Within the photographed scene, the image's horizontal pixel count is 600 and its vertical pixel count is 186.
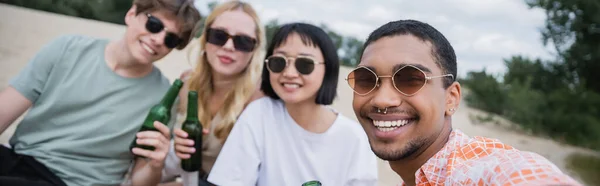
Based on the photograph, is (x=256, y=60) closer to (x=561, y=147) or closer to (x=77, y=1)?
(x=561, y=147)

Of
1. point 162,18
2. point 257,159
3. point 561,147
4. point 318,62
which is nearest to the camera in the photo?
point 257,159

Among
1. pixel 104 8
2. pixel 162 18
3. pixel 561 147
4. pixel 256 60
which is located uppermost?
pixel 104 8

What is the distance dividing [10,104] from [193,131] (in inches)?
42.8

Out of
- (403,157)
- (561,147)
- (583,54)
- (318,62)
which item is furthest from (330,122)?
(561,147)

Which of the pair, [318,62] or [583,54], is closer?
[318,62]

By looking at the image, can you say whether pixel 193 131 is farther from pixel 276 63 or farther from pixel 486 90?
pixel 486 90

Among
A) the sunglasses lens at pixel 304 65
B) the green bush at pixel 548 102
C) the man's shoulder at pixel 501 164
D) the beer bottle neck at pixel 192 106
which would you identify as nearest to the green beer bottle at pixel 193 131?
the beer bottle neck at pixel 192 106

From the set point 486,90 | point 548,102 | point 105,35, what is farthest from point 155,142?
point 105,35

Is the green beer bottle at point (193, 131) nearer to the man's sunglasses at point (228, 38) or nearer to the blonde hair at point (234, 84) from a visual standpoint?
the blonde hair at point (234, 84)

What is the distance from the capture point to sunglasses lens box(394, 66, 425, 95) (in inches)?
55.0

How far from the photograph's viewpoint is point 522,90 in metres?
12.8

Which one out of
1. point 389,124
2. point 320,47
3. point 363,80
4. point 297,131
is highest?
point 320,47

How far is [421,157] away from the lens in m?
1.49

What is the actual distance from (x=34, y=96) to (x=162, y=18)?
34.7 inches
